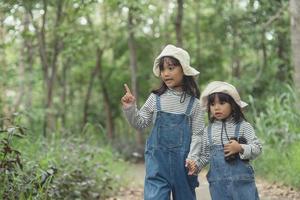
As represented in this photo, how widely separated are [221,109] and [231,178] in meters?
0.52

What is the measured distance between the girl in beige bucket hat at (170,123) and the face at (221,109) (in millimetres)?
212

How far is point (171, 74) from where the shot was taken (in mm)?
4414

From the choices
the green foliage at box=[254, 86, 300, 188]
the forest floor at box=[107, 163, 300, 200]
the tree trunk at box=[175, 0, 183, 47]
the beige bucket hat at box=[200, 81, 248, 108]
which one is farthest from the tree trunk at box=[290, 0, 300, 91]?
the beige bucket hat at box=[200, 81, 248, 108]

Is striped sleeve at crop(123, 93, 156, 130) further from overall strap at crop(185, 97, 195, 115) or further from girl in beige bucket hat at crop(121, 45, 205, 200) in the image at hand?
overall strap at crop(185, 97, 195, 115)

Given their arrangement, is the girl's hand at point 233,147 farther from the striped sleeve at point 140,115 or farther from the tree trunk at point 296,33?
the tree trunk at point 296,33

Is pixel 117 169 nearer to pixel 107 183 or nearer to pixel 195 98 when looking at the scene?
pixel 107 183

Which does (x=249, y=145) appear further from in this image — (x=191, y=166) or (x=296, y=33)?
(x=296, y=33)

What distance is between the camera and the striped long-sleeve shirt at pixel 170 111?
4.36m

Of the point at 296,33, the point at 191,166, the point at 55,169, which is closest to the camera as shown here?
the point at 191,166

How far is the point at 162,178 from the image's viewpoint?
435 cm

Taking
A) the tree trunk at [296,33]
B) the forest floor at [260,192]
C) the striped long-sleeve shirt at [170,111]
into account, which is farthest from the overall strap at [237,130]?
the tree trunk at [296,33]

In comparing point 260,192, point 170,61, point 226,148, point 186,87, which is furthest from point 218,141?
point 260,192

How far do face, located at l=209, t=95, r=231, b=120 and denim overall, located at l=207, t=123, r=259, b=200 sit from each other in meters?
0.13

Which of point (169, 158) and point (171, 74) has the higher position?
point (171, 74)
